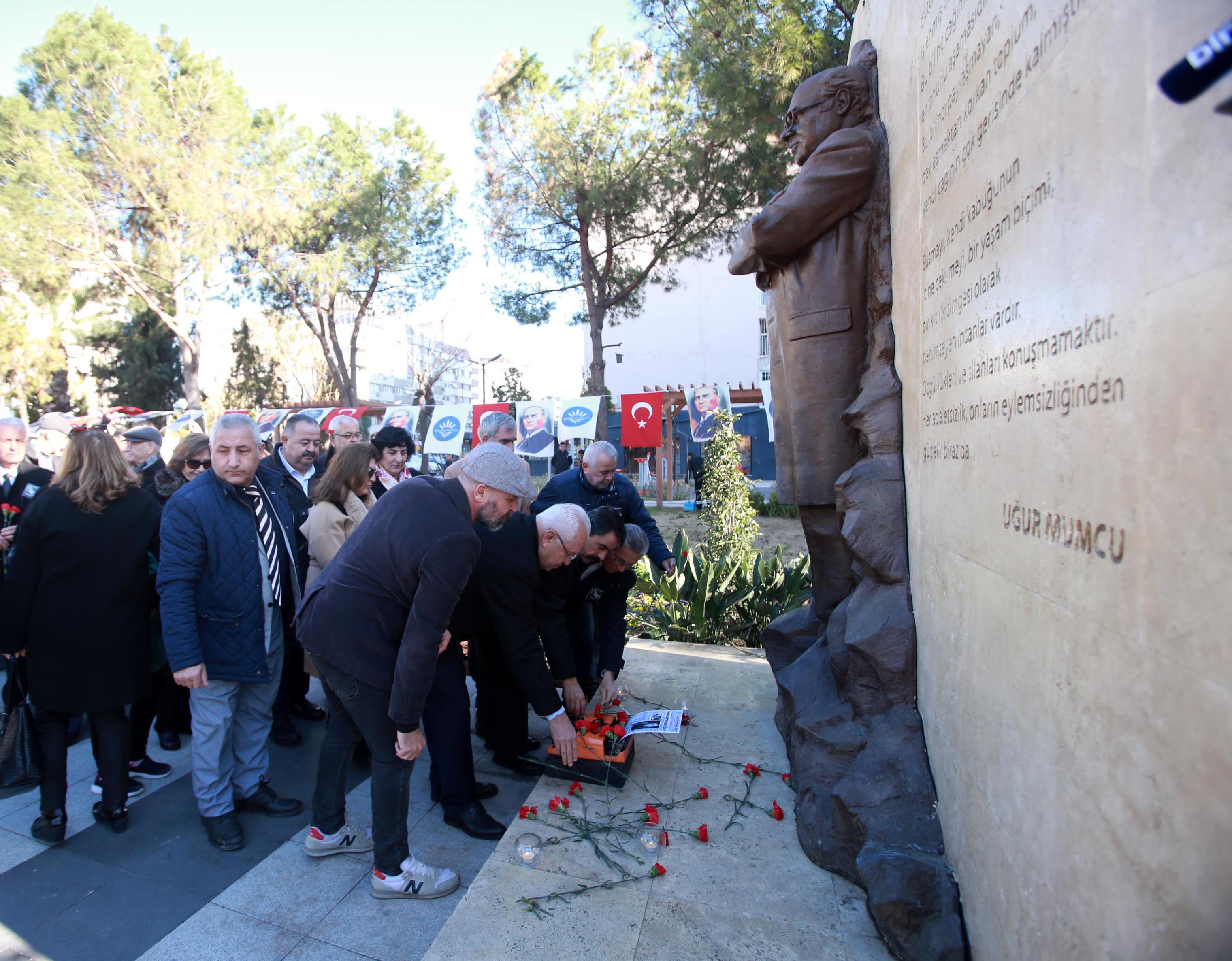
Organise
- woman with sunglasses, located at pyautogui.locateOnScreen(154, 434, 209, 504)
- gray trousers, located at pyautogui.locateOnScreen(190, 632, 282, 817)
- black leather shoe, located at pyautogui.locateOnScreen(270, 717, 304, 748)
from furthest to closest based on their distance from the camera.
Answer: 1. woman with sunglasses, located at pyautogui.locateOnScreen(154, 434, 209, 504)
2. black leather shoe, located at pyautogui.locateOnScreen(270, 717, 304, 748)
3. gray trousers, located at pyautogui.locateOnScreen(190, 632, 282, 817)

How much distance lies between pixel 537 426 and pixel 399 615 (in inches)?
431

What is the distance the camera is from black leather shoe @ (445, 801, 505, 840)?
2.85 metres

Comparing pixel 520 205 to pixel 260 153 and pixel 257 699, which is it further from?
pixel 257 699

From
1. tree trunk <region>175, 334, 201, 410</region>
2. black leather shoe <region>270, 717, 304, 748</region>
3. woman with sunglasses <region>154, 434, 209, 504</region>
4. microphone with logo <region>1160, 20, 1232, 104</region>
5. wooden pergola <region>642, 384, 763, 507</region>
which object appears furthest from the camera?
tree trunk <region>175, 334, 201, 410</region>

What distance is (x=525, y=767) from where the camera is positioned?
3400 mm

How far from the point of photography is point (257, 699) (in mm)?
3041

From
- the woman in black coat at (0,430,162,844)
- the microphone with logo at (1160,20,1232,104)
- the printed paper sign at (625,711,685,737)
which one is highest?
the microphone with logo at (1160,20,1232,104)

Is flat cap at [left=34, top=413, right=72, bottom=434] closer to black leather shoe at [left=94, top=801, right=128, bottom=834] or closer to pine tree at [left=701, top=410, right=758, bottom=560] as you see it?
black leather shoe at [left=94, top=801, right=128, bottom=834]

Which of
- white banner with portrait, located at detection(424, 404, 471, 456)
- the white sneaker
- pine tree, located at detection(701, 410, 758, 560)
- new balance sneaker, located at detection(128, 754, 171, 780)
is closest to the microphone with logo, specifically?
the white sneaker

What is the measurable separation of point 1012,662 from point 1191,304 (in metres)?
0.93

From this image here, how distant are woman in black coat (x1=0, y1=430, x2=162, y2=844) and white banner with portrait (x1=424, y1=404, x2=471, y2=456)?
10.0 m

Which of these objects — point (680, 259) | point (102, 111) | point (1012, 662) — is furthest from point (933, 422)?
point (102, 111)

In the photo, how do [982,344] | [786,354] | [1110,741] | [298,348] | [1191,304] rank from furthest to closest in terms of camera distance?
[298,348] < [786,354] < [982,344] < [1110,741] < [1191,304]

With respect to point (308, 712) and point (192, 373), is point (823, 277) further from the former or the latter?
point (192, 373)
